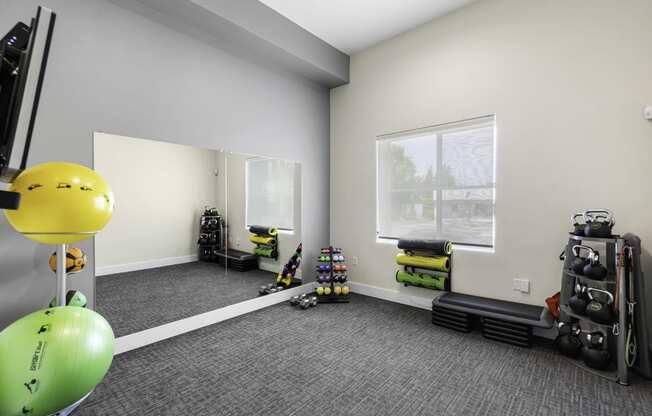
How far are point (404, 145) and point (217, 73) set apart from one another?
2.38m

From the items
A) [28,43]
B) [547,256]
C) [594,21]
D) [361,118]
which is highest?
[594,21]

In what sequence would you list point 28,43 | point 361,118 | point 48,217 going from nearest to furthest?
point 28,43
point 48,217
point 361,118

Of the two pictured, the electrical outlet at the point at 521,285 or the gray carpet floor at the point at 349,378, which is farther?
the electrical outlet at the point at 521,285

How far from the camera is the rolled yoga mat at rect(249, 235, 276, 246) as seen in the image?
372 centimetres

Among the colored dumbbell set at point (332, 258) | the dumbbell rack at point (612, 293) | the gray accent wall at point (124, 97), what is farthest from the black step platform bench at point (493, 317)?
the gray accent wall at point (124, 97)

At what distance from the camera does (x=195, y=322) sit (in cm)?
301

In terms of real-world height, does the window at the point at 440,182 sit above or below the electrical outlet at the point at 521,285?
above

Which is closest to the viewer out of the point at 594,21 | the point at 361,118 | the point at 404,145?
the point at 594,21

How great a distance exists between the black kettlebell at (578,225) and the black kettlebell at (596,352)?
785mm

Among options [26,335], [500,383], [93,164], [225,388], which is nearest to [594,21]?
[500,383]

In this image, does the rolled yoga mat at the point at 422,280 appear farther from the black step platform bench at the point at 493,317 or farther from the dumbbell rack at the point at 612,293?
the dumbbell rack at the point at 612,293

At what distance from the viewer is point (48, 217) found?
1.65 metres

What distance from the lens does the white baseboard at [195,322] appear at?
2.55 meters

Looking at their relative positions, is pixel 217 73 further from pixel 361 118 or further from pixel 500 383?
pixel 500 383
